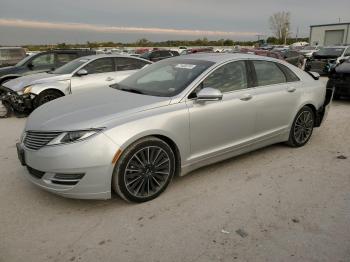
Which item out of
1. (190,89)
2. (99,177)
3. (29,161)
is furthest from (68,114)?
(190,89)

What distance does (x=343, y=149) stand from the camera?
5207 mm

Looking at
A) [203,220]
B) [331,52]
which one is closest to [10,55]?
[203,220]

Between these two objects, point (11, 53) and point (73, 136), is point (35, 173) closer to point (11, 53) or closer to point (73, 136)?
point (73, 136)

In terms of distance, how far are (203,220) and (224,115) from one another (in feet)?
4.59

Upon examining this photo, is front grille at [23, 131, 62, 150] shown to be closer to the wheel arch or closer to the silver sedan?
the silver sedan

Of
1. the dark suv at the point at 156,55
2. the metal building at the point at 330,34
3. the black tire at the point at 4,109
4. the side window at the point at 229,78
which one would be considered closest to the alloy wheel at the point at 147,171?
the side window at the point at 229,78

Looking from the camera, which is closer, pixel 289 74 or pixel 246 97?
pixel 246 97

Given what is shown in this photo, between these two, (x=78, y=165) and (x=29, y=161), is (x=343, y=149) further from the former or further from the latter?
(x=29, y=161)

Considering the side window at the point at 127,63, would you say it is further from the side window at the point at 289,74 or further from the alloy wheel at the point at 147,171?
the alloy wheel at the point at 147,171

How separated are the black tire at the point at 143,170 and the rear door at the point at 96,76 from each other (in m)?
4.74

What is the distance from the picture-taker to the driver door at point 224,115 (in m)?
3.81

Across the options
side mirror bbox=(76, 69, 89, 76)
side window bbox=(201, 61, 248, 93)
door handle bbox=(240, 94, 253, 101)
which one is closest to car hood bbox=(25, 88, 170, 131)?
side window bbox=(201, 61, 248, 93)

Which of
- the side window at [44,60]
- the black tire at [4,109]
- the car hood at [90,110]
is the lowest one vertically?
the black tire at [4,109]

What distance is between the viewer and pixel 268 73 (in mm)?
4730
